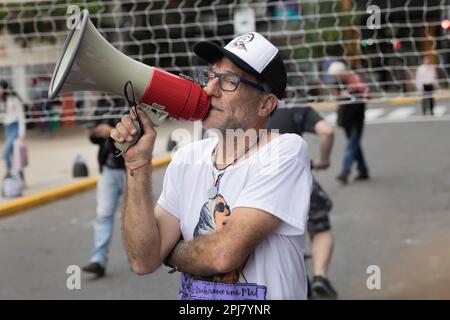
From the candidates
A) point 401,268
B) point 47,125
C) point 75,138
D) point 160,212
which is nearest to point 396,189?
point 401,268

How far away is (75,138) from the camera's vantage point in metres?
18.2

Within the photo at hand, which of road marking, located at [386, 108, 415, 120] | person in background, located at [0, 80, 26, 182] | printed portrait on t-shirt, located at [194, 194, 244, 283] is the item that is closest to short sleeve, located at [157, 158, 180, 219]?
printed portrait on t-shirt, located at [194, 194, 244, 283]

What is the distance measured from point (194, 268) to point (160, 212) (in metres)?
0.25

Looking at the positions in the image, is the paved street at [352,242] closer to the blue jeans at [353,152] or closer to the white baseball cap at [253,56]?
the blue jeans at [353,152]

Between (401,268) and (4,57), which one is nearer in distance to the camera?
(401,268)

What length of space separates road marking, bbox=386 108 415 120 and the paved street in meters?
7.03

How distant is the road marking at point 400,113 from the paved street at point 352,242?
703cm

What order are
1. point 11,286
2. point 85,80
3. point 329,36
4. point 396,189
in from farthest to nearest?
point 329,36 < point 396,189 < point 11,286 < point 85,80

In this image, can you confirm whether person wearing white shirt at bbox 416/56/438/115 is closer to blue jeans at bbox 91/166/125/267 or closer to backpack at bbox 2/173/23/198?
backpack at bbox 2/173/23/198

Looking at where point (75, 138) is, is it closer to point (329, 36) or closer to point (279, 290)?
point (329, 36)

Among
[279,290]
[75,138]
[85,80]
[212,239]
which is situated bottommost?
[75,138]

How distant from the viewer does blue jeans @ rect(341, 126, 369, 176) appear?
412 inches

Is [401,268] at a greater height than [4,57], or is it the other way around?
[4,57]

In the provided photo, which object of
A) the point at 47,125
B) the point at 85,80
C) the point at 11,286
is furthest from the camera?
the point at 47,125
